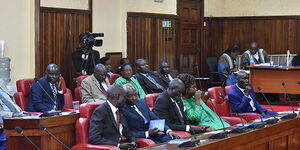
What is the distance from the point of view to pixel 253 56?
13.5m

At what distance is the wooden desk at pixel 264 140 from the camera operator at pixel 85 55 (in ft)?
14.5

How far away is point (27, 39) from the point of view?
953 cm

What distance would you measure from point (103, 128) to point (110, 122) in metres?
0.09

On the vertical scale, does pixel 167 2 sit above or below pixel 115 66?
above

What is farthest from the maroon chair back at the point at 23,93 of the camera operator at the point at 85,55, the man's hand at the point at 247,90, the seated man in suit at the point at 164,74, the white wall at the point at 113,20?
the white wall at the point at 113,20

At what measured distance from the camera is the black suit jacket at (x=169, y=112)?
6569mm

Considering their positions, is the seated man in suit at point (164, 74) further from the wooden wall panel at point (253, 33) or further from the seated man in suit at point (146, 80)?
the wooden wall panel at point (253, 33)

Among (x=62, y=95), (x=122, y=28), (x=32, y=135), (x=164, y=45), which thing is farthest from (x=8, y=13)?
(x=164, y=45)

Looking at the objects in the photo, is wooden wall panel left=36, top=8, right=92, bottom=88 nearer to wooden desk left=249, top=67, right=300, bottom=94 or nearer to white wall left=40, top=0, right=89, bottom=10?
white wall left=40, top=0, right=89, bottom=10

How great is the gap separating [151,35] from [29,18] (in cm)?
A: 379

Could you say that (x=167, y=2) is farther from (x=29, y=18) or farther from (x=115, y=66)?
(x=29, y=18)

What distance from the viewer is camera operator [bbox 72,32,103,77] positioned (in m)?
9.96

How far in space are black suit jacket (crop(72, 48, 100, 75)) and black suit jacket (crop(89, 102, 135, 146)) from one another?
170 inches

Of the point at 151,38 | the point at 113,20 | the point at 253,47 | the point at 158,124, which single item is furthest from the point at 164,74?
the point at 158,124
